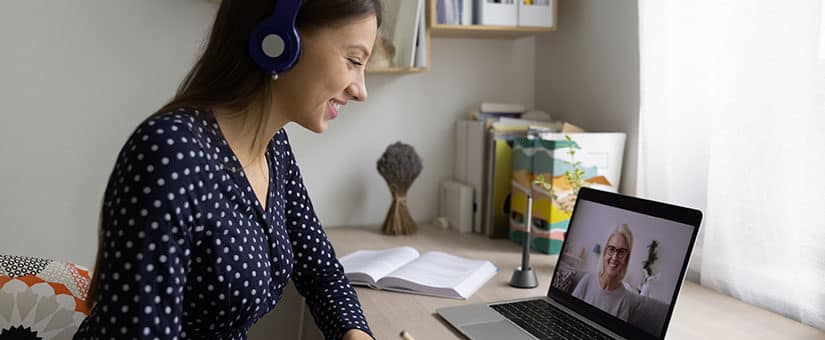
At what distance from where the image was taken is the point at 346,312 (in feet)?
3.60

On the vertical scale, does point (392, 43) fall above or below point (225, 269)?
above

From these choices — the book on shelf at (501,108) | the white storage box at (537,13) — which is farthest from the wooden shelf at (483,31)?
the book on shelf at (501,108)

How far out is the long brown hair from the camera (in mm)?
906

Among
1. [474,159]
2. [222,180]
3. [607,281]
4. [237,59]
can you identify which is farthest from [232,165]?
[474,159]

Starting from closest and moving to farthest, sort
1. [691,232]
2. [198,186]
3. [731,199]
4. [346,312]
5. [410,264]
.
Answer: [198,186] < [691,232] < [346,312] < [731,199] < [410,264]

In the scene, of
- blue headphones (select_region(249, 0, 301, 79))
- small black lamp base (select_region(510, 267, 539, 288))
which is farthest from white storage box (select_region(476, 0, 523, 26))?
blue headphones (select_region(249, 0, 301, 79))

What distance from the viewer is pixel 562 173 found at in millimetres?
1520

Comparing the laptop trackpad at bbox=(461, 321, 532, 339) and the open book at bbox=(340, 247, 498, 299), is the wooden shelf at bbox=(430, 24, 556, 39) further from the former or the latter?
the laptop trackpad at bbox=(461, 321, 532, 339)

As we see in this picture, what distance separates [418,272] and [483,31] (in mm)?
733

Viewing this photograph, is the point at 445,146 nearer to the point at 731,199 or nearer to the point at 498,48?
the point at 498,48

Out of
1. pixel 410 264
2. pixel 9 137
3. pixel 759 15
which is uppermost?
pixel 759 15

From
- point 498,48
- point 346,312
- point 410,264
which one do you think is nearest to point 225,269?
point 346,312

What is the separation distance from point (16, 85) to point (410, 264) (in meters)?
1.03

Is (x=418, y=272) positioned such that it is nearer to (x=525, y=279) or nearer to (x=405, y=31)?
(x=525, y=279)
